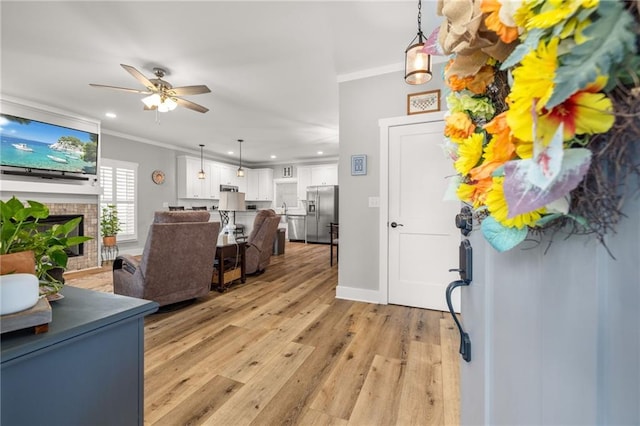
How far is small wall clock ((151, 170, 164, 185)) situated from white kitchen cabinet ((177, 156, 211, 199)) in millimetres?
438

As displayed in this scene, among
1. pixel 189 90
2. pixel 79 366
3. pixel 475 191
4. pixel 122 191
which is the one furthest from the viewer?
pixel 122 191

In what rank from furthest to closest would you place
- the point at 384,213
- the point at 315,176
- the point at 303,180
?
1. the point at 303,180
2. the point at 315,176
3. the point at 384,213

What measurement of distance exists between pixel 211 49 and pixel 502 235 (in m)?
3.07

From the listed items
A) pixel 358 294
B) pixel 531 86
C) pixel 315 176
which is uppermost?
pixel 315 176

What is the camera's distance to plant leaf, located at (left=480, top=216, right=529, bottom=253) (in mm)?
423

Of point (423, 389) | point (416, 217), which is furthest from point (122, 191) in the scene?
point (423, 389)

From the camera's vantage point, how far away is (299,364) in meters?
1.88

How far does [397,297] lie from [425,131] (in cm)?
176

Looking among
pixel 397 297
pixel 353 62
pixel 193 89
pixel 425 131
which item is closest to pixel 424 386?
pixel 397 297

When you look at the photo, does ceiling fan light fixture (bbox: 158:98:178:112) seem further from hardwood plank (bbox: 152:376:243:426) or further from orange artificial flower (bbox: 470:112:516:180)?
orange artificial flower (bbox: 470:112:516:180)

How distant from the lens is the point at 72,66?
9.91 ft

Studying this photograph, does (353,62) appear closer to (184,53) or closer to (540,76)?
(184,53)

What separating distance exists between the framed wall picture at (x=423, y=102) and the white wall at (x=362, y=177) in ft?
0.27

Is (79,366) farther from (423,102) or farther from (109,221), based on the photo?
(109,221)
